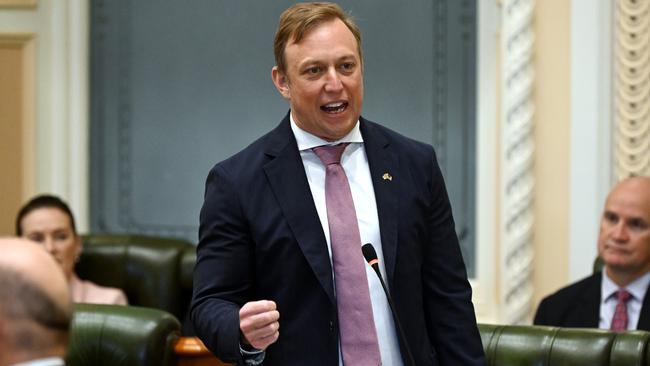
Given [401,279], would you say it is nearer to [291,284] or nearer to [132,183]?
[291,284]

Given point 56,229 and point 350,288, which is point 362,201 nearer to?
point 350,288

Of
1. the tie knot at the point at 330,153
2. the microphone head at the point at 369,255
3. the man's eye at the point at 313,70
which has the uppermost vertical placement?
the man's eye at the point at 313,70

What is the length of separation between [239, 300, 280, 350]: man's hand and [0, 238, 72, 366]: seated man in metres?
0.81

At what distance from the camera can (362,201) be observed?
2.65 m

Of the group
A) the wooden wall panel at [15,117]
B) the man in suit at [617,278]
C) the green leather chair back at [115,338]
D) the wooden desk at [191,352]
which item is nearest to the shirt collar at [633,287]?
the man in suit at [617,278]

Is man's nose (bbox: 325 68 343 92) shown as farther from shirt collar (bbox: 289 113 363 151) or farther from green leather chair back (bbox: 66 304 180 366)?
green leather chair back (bbox: 66 304 180 366)

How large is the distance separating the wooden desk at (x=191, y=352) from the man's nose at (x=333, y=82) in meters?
1.20

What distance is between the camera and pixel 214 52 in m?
5.39

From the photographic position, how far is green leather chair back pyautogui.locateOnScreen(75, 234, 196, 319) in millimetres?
4809

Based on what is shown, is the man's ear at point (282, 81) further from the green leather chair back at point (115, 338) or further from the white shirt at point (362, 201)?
the green leather chair back at point (115, 338)

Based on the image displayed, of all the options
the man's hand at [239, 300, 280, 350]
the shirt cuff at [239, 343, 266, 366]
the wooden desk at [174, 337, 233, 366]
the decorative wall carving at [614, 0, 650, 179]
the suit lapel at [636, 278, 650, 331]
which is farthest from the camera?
the decorative wall carving at [614, 0, 650, 179]

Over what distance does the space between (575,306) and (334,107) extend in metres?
1.98

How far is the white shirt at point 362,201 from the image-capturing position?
8.49ft

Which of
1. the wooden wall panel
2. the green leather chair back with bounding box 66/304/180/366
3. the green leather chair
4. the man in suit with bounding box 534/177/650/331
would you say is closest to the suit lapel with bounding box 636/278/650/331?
the man in suit with bounding box 534/177/650/331
